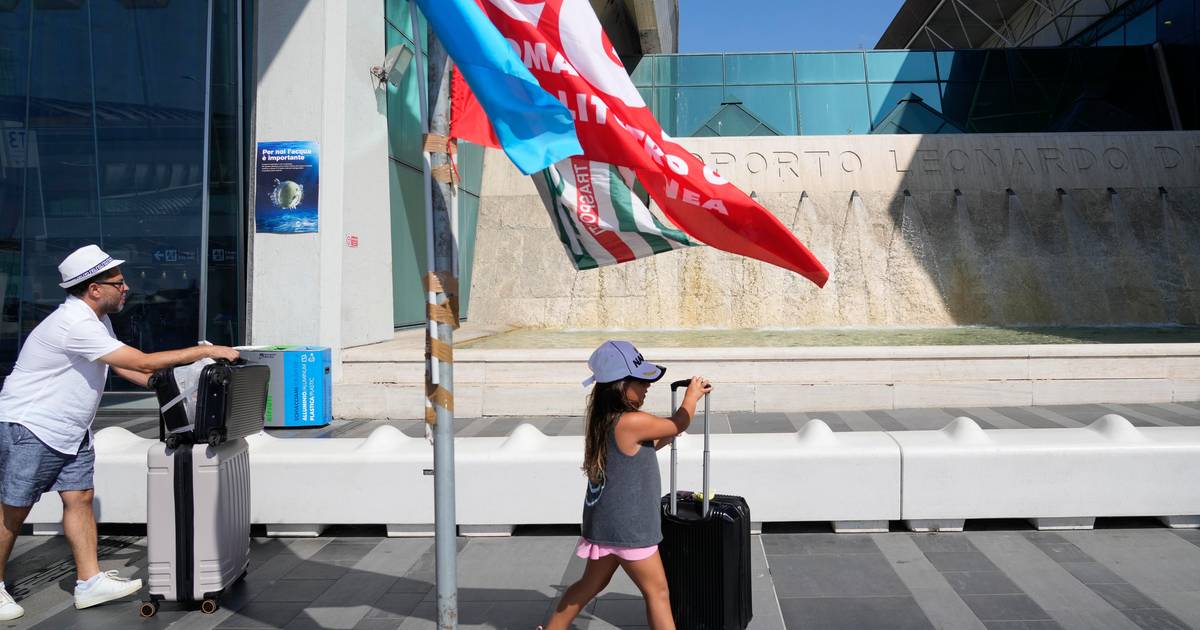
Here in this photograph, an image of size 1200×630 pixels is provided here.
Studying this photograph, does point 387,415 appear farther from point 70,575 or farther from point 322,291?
point 70,575

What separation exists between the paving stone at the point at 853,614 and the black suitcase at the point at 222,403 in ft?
10.1

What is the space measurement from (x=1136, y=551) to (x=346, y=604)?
471 centimetres

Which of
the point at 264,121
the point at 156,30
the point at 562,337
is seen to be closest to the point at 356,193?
the point at 264,121

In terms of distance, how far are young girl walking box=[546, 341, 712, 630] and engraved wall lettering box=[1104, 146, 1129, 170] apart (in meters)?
20.7

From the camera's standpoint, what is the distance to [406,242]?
13539 millimetres

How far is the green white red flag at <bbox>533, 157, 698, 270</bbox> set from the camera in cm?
381

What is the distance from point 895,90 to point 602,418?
24625 millimetres

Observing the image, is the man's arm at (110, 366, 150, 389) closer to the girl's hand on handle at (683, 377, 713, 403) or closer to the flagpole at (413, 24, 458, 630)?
the flagpole at (413, 24, 458, 630)

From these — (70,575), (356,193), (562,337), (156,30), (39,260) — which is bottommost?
(70,575)

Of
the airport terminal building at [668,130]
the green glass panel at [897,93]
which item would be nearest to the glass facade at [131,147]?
the airport terminal building at [668,130]

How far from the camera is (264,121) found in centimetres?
1040

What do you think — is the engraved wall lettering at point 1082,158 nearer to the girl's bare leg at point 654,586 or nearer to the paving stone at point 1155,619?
the paving stone at point 1155,619

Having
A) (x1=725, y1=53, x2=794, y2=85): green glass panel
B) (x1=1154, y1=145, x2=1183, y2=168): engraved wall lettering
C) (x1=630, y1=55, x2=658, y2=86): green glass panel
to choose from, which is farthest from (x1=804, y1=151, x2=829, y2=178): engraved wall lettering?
(x1=1154, y1=145, x2=1183, y2=168): engraved wall lettering

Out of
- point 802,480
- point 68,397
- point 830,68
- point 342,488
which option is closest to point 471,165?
point 830,68
